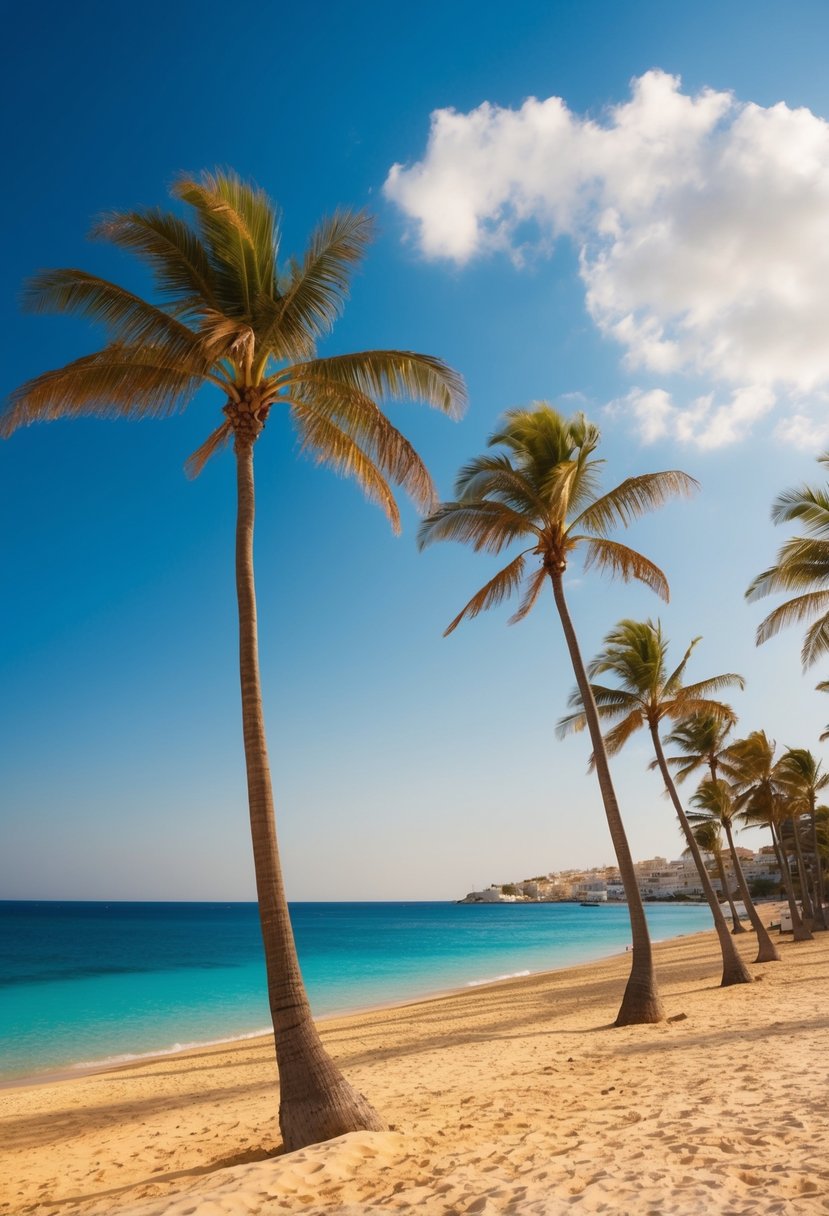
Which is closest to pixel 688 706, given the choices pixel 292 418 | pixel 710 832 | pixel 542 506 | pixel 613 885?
pixel 542 506

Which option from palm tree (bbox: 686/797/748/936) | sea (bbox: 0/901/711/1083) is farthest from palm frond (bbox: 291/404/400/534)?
palm tree (bbox: 686/797/748/936)

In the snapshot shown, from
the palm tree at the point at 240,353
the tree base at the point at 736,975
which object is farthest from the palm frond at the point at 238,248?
the tree base at the point at 736,975

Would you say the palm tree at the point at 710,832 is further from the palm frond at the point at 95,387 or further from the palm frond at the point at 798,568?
the palm frond at the point at 95,387

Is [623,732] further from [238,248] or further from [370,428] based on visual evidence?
[238,248]

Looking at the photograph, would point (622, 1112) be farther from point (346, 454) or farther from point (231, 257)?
point (231, 257)

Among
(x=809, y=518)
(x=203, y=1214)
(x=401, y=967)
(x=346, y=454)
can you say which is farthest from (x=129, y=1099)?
(x=401, y=967)

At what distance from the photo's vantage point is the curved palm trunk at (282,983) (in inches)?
223

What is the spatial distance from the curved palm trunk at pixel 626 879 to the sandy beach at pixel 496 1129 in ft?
1.50

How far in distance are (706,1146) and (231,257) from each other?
938 cm

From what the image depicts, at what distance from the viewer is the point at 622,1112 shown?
582 centimetres

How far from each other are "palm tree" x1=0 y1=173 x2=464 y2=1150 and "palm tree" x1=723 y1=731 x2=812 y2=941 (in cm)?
2008

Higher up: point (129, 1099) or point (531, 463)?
point (531, 463)

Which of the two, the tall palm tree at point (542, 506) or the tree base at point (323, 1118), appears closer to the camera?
the tree base at point (323, 1118)

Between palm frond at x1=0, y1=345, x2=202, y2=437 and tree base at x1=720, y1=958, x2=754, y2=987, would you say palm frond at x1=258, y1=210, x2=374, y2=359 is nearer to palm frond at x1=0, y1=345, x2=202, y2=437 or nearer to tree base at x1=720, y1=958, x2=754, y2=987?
palm frond at x1=0, y1=345, x2=202, y2=437
